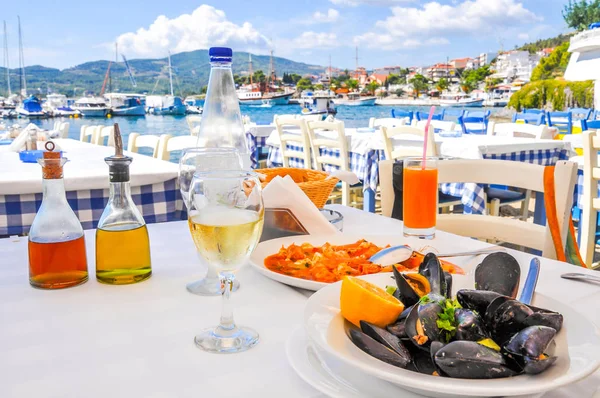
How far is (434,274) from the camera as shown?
0.55 metres

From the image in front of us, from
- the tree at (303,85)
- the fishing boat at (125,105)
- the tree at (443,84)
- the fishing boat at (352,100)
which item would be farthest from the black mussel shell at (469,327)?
the fishing boat at (352,100)

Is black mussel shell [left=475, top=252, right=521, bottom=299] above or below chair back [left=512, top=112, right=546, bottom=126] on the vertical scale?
below

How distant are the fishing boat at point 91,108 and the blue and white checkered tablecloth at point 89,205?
28950 millimetres

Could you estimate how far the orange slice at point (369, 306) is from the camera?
462 millimetres

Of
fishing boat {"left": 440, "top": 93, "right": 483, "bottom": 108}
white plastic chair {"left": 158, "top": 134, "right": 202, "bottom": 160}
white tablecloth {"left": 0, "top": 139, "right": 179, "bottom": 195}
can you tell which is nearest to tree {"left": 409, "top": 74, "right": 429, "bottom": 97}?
fishing boat {"left": 440, "top": 93, "right": 483, "bottom": 108}

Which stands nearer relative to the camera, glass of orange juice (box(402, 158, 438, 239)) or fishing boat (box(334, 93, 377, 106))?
glass of orange juice (box(402, 158, 438, 239))

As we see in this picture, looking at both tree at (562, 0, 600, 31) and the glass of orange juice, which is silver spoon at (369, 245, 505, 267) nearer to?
the glass of orange juice

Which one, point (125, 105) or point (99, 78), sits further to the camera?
point (99, 78)

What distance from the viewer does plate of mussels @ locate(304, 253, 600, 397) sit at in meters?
0.37

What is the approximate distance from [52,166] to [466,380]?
571 mm

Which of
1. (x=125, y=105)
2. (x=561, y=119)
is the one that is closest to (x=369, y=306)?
(x=561, y=119)

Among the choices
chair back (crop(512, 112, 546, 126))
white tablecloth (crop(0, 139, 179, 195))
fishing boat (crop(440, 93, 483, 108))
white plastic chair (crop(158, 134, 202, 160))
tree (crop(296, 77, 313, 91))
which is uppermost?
tree (crop(296, 77, 313, 91))

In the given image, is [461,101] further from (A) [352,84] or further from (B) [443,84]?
(A) [352,84]

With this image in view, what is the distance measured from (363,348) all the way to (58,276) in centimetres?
47
